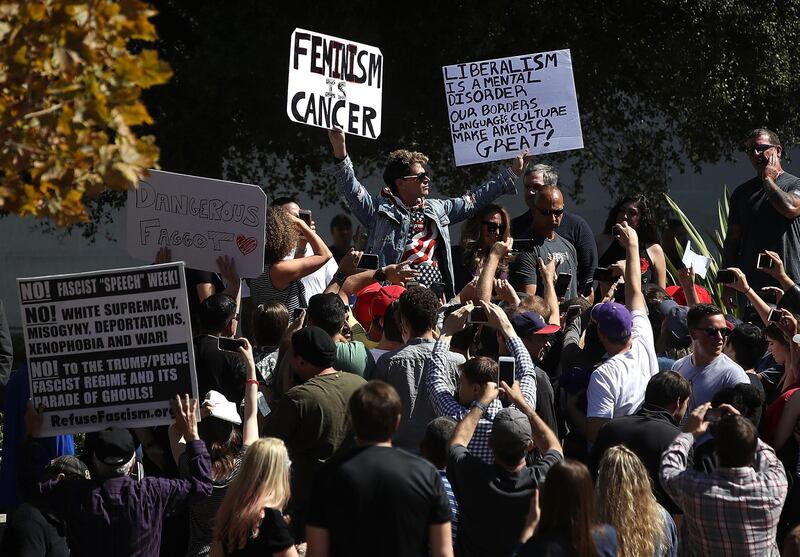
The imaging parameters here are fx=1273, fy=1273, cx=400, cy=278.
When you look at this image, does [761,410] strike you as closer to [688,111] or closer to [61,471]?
[61,471]

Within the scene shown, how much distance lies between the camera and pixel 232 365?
6316 millimetres

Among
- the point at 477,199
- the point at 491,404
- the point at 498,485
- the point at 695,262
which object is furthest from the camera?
the point at 477,199

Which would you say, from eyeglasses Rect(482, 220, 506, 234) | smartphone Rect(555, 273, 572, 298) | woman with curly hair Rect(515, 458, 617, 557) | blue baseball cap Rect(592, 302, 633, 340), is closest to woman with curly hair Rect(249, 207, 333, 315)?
eyeglasses Rect(482, 220, 506, 234)

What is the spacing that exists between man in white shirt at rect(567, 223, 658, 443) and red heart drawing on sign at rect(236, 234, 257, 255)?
1.98 m

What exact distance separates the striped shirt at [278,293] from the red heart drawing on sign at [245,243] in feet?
2.05

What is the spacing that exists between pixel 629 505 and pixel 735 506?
435 mm

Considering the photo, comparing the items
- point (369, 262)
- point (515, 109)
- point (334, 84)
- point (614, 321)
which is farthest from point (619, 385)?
point (515, 109)

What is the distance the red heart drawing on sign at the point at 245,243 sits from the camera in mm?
7125

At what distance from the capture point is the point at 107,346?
561cm

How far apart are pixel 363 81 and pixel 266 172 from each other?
28.9 ft

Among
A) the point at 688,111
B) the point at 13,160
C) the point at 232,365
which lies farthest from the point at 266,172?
the point at 13,160

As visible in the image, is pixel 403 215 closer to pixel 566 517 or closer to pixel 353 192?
pixel 353 192

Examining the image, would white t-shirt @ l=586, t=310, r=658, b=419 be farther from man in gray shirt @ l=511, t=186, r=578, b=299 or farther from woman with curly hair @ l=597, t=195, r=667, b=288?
woman with curly hair @ l=597, t=195, r=667, b=288

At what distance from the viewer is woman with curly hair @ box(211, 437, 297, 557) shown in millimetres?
4805
